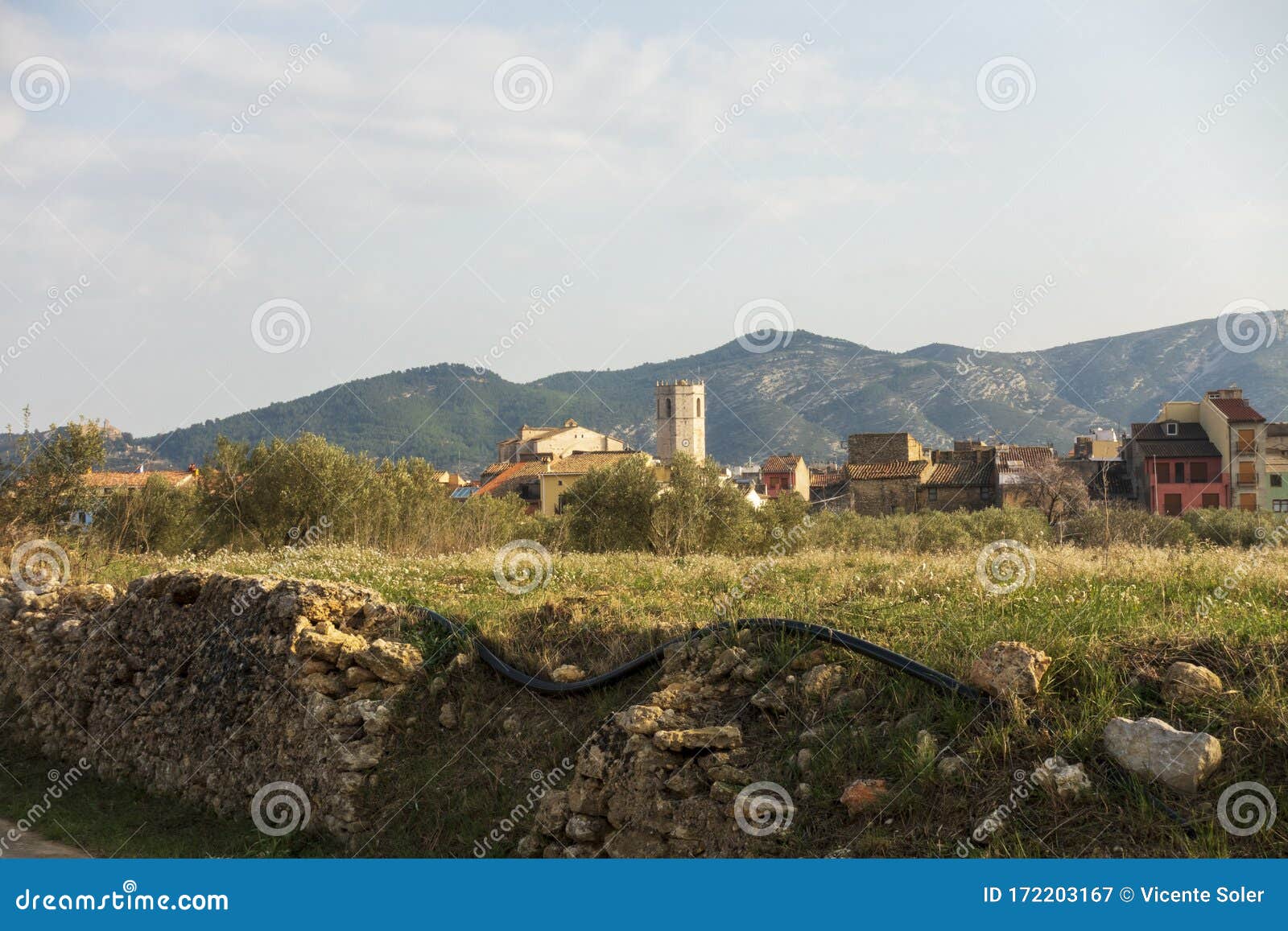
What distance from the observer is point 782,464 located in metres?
82.7

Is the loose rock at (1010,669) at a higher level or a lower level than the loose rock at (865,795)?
higher

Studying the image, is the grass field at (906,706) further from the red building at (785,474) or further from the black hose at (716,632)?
the red building at (785,474)

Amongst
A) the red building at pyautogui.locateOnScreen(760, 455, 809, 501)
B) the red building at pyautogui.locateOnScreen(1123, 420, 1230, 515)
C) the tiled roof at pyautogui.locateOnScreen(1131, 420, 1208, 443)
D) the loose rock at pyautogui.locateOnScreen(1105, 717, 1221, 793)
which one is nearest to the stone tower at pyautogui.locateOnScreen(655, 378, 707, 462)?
the red building at pyautogui.locateOnScreen(760, 455, 809, 501)

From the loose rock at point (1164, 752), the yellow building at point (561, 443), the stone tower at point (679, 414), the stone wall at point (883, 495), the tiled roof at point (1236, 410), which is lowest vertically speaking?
the loose rock at point (1164, 752)

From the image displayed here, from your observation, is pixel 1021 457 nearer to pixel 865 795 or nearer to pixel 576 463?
pixel 576 463

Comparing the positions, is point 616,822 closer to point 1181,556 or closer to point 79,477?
point 1181,556

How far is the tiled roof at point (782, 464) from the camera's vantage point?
263 ft

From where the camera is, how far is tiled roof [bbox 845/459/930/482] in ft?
207

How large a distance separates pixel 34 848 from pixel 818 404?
554 ft

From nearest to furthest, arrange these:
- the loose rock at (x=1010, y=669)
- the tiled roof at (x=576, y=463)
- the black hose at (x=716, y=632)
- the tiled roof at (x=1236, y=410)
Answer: the loose rock at (x=1010, y=669), the black hose at (x=716, y=632), the tiled roof at (x=1236, y=410), the tiled roof at (x=576, y=463)

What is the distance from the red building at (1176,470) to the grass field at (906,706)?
155ft

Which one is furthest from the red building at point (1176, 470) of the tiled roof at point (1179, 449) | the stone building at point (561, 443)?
the stone building at point (561, 443)

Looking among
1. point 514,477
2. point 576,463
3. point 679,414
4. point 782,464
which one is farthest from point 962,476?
point 679,414

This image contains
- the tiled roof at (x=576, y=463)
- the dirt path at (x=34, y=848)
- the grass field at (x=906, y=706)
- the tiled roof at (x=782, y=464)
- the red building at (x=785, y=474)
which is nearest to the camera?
the grass field at (x=906, y=706)
